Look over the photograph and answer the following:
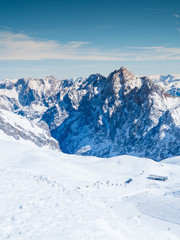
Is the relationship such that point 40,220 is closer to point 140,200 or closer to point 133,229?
point 133,229

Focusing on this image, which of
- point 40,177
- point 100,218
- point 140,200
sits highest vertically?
point 100,218

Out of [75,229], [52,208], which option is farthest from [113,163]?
[75,229]

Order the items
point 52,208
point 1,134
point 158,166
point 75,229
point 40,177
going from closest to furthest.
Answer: point 75,229 < point 52,208 < point 40,177 < point 158,166 < point 1,134

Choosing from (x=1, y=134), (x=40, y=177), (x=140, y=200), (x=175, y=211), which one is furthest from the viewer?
(x=1, y=134)

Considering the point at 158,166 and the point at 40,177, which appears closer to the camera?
the point at 40,177

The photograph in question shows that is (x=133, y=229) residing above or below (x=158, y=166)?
above

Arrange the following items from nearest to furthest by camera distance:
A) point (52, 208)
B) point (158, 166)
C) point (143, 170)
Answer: point (52, 208), point (143, 170), point (158, 166)

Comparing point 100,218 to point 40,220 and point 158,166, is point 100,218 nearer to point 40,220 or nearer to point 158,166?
point 40,220

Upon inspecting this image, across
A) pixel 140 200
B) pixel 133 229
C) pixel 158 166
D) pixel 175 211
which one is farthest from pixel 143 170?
pixel 133 229

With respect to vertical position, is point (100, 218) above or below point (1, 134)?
above
